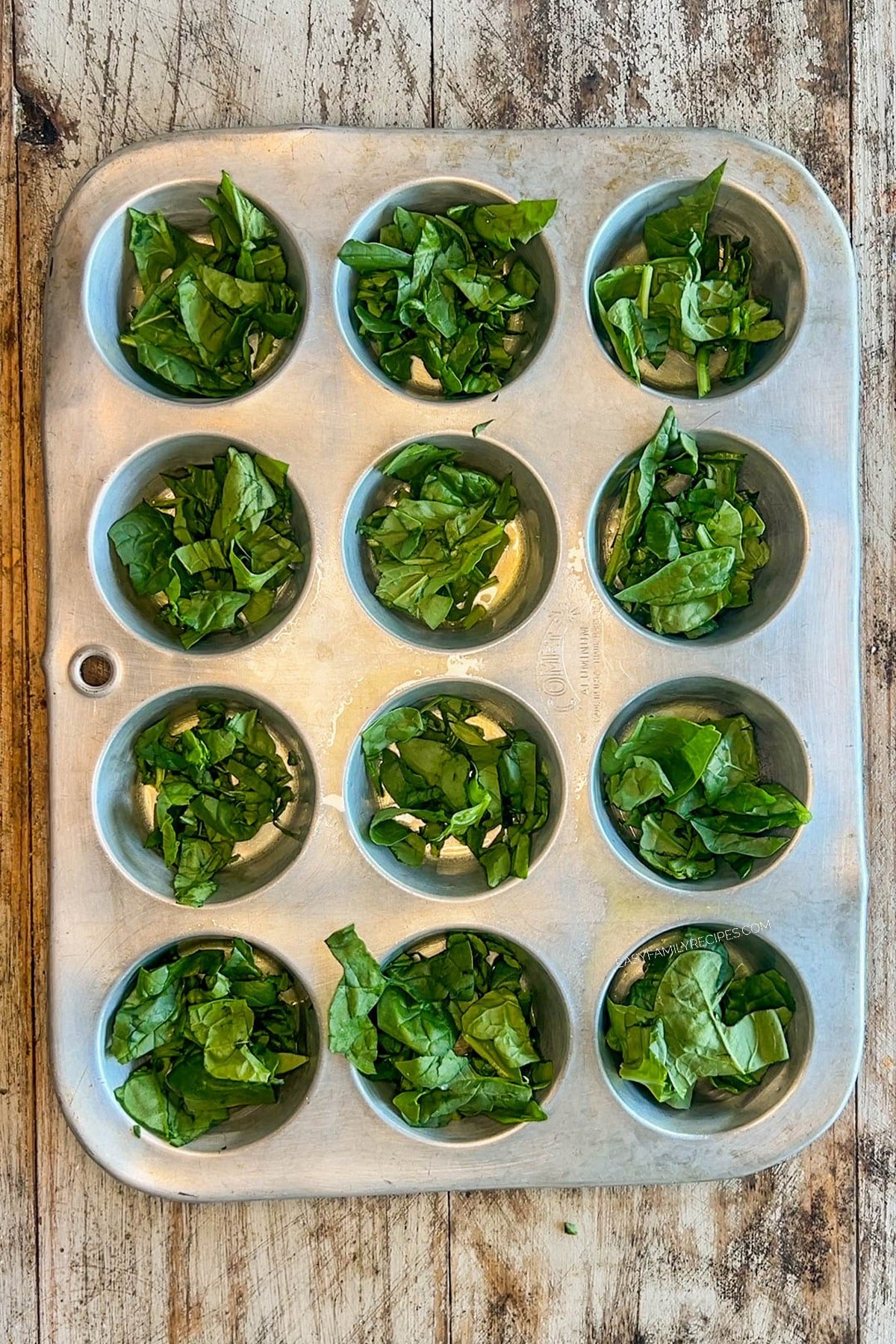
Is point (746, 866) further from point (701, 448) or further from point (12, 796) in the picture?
point (12, 796)

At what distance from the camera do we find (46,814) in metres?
1.66

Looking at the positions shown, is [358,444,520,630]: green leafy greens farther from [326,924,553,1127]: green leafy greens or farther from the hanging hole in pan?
[326,924,553,1127]: green leafy greens

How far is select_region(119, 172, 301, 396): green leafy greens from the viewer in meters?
1.47

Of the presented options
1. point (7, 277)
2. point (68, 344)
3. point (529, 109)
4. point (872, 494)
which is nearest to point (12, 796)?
point (68, 344)

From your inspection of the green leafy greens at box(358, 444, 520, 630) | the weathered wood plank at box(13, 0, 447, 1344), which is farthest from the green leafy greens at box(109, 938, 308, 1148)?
the green leafy greens at box(358, 444, 520, 630)

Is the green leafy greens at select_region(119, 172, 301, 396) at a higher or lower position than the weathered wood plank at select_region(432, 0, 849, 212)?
lower

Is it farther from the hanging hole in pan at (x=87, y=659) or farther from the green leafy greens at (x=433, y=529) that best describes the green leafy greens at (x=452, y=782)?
the hanging hole in pan at (x=87, y=659)

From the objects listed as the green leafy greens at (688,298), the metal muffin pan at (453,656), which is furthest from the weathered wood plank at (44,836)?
the green leafy greens at (688,298)

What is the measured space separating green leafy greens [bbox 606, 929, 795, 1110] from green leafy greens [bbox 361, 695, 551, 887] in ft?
0.93

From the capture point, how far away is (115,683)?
1476 mm

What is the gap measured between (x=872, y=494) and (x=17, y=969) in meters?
1.66

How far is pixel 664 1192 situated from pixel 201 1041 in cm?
84

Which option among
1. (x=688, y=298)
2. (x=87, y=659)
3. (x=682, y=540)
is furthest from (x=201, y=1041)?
(x=688, y=298)

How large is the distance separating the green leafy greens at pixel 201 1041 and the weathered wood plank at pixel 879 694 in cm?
100
